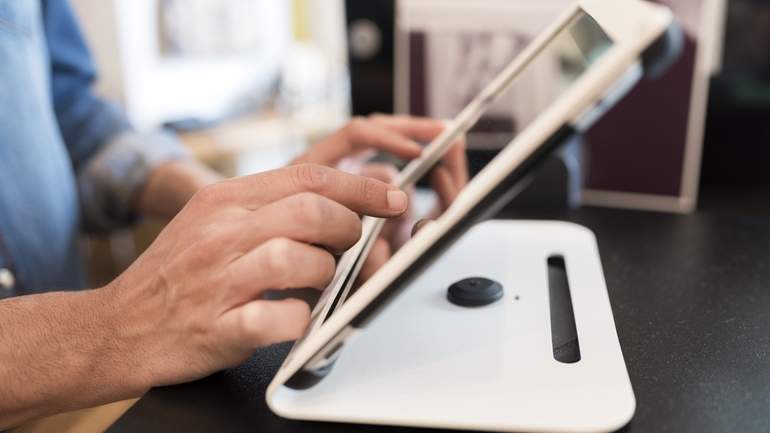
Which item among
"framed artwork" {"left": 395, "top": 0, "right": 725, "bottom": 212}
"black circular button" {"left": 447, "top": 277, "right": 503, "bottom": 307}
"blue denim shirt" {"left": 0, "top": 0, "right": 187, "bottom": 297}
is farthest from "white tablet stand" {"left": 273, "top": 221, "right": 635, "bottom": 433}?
"blue denim shirt" {"left": 0, "top": 0, "right": 187, "bottom": 297}

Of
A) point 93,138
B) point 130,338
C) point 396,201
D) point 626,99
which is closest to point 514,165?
point 396,201

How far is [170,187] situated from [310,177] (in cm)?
54

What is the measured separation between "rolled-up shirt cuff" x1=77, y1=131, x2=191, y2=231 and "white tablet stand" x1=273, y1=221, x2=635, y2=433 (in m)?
0.57

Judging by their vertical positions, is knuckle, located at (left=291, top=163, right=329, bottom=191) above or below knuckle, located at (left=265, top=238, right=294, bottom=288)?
above

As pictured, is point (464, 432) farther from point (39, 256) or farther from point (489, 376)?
point (39, 256)

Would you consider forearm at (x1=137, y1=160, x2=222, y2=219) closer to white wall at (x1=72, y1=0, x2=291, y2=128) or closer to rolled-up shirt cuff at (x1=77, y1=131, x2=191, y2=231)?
rolled-up shirt cuff at (x1=77, y1=131, x2=191, y2=231)

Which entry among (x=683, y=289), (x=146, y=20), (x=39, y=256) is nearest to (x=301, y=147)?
(x=146, y=20)

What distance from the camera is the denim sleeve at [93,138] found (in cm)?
89

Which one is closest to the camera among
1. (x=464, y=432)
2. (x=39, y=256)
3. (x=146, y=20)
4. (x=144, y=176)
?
(x=464, y=432)

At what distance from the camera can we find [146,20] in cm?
214

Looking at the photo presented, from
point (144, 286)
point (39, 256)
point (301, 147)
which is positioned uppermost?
point (144, 286)

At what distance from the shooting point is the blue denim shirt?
709mm

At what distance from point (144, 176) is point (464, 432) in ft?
2.33

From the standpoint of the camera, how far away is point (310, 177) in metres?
0.38
